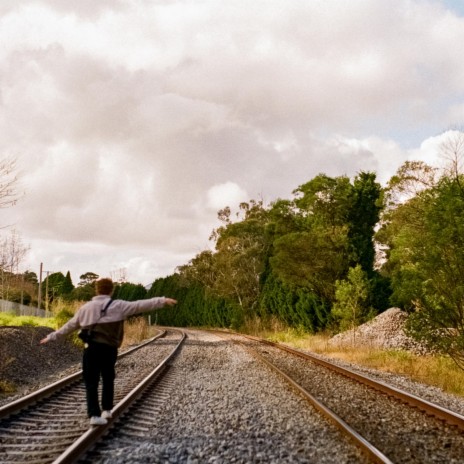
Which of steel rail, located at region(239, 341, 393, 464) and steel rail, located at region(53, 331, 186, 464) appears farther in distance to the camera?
steel rail, located at region(239, 341, 393, 464)

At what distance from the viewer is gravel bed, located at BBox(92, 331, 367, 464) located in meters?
5.27

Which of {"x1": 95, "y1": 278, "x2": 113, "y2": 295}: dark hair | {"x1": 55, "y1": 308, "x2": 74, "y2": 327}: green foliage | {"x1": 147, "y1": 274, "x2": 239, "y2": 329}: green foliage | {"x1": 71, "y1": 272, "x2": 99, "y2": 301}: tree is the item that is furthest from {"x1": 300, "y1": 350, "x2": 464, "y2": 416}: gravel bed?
{"x1": 71, "y1": 272, "x2": 99, "y2": 301}: tree

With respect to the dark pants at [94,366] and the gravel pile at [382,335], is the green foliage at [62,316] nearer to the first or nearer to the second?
the gravel pile at [382,335]

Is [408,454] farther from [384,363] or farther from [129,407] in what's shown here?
[384,363]

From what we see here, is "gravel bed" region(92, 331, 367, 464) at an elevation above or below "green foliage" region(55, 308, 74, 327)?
below

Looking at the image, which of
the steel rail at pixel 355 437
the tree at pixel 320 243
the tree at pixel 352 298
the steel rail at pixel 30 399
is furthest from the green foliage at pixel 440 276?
the tree at pixel 320 243

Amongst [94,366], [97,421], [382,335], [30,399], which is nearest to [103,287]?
[94,366]

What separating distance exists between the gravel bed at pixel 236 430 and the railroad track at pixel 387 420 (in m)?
0.26

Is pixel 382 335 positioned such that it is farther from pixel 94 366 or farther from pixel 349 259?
pixel 94 366

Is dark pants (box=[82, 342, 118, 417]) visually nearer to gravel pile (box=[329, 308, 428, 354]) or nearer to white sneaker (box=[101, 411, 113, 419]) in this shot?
white sneaker (box=[101, 411, 113, 419])

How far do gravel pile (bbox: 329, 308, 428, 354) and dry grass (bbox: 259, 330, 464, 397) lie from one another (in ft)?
2.72

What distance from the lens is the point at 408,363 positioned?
52.0 feet

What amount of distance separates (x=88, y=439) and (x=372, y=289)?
24179 millimetres

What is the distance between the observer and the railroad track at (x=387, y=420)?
5.58 metres
